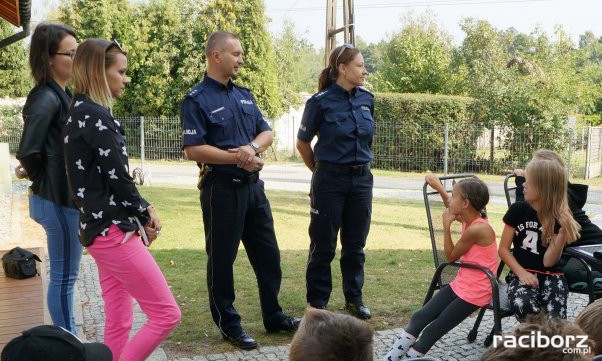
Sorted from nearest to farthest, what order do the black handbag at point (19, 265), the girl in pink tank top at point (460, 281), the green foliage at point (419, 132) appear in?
the girl in pink tank top at point (460, 281)
the black handbag at point (19, 265)
the green foliage at point (419, 132)

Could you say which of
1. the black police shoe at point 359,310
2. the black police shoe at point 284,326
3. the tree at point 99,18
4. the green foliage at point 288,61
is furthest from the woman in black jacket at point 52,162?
the green foliage at point 288,61

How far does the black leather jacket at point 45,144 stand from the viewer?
3287 millimetres

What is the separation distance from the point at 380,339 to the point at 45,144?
2.53m

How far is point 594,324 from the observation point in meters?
Answer: 1.92

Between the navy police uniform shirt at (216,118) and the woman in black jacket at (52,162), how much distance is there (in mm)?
812

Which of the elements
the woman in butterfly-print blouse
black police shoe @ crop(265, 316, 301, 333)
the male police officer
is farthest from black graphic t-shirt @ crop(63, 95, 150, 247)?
black police shoe @ crop(265, 316, 301, 333)

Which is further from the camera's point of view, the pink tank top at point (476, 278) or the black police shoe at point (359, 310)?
the black police shoe at point (359, 310)

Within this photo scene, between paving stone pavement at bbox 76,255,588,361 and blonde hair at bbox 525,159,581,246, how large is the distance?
2.32 ft

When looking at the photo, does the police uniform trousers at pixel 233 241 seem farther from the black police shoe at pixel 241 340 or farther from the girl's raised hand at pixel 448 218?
the girl's raised hand at pixel 448 218

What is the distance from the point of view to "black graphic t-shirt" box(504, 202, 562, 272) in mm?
3758

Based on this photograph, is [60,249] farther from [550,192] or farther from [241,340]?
[550,192]

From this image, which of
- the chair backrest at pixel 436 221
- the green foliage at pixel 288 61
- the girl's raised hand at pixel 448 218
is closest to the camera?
the girl's raised hand at pixel 448 218

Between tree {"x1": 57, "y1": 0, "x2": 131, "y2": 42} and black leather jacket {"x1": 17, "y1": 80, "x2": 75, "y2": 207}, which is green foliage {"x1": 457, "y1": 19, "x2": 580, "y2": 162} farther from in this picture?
black leather jacket {"x1": 17, "y1": 80, "x2": 75, "y2": 207}

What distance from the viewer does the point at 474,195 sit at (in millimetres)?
3816
